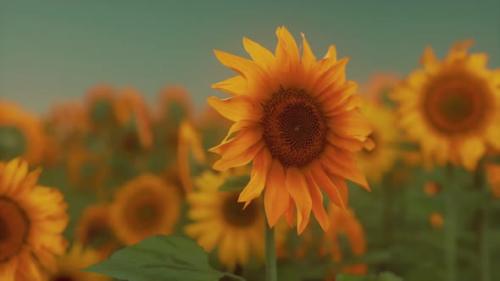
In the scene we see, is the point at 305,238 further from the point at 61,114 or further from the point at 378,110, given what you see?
the point at 61,114

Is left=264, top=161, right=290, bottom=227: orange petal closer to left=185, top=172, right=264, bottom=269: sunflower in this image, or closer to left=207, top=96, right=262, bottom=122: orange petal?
left=207, top=96, right=262, bottom=122: orange petal

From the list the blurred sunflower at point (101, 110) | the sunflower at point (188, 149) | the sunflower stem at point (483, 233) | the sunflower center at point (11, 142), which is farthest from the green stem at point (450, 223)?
the blurred sunflower at point (101, 110)

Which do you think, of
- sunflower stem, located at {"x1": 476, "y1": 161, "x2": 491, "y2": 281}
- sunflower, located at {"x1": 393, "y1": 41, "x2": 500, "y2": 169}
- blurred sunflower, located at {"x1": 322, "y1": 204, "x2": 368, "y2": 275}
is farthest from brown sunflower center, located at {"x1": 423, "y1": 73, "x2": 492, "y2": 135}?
blurred sunflower, located at {"x1": 322, "y1": 204, "x2": 368, "y2": 275}

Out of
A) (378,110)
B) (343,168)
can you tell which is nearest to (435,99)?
(343,168)

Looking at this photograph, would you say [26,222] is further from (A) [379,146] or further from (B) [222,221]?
(A) [379,146]

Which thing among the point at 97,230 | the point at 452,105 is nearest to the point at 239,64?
the point at 452,105

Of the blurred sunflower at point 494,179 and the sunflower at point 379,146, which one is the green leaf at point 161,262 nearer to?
the blurred sunflower at point 494,179
